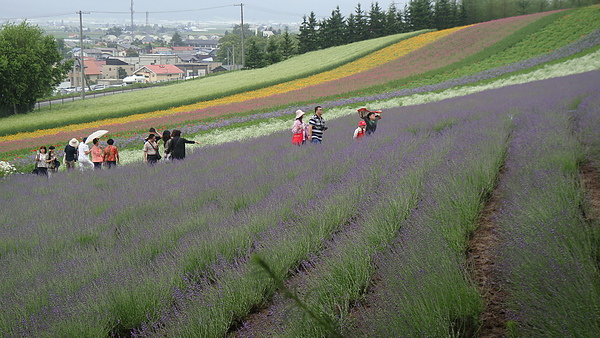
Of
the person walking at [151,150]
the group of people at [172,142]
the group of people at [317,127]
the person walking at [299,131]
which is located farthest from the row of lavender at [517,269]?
the person walking at [151,150]

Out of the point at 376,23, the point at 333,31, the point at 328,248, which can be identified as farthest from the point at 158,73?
the point at 328,248

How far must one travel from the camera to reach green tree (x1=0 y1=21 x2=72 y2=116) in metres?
39.4

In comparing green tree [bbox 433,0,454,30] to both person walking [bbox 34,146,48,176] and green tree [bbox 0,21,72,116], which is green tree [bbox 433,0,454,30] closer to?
green tree [bbox 0,21,72,116]

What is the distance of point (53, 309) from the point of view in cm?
314

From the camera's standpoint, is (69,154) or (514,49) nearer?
(69,154)

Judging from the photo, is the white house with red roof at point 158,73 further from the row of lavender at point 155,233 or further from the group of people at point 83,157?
the row of lavender at point 155,233

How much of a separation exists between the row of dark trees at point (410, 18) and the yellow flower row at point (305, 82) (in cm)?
1461

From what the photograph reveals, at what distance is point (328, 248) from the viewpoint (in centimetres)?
370

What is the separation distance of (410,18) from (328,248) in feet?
236

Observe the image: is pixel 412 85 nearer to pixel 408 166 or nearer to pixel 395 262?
pixel 408 166

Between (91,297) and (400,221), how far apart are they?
263cm

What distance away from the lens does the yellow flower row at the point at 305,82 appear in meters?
32.2

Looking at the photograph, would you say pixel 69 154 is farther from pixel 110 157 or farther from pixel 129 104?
pixel 129 104

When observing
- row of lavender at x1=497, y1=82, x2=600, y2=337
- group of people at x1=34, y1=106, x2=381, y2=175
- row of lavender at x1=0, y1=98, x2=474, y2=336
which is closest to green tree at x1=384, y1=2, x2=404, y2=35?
group of people at x1=34, y1=106, x2=381, y2=175
